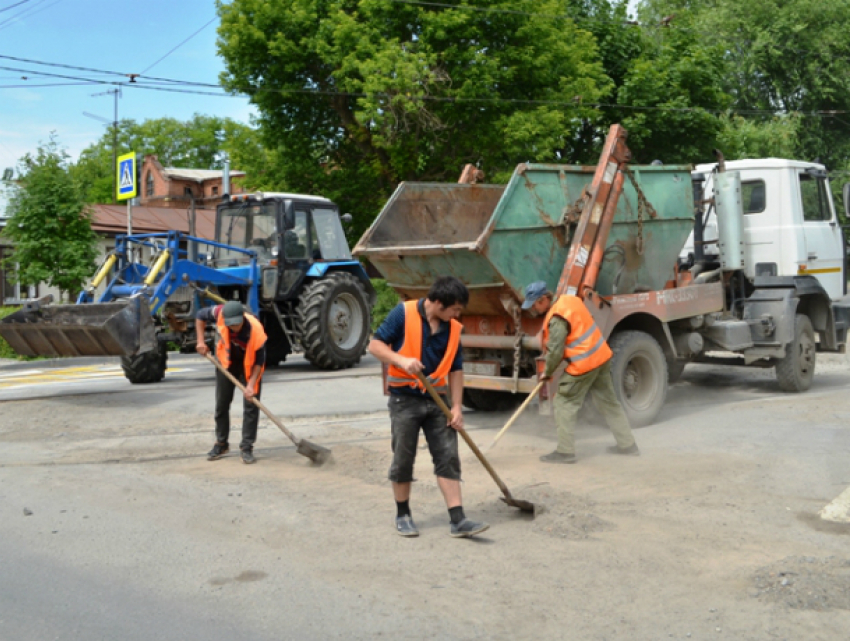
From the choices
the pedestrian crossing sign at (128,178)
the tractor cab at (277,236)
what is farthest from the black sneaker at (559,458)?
the pedestrian crossing sign at (128,178)

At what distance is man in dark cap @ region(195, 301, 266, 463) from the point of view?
7637mm

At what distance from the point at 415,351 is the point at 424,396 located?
0.96 ft

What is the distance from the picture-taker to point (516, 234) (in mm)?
8188

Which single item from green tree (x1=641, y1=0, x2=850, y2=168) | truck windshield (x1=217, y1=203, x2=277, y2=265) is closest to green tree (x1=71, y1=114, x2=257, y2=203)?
green tree (x1=641, y1=0, x2=850, y2=168)

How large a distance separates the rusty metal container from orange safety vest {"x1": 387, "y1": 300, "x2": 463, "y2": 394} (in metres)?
2.55

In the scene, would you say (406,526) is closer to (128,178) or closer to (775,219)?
(775,219)

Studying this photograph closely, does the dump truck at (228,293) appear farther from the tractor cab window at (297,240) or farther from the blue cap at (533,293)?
the blue cap at (533,293)

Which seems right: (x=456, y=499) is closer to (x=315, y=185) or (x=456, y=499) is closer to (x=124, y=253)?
(x=124, y=253)

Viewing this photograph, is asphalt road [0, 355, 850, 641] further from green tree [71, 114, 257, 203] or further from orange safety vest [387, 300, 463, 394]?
green tree [71, 114, 257, 203]

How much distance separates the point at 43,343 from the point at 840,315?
33.2 ft

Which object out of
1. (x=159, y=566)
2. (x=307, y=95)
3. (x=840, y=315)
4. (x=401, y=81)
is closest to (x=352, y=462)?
(x=159, y=566)

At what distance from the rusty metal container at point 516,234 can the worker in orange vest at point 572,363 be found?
0.70 m

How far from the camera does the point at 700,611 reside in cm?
412

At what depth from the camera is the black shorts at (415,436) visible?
539 centimetres
